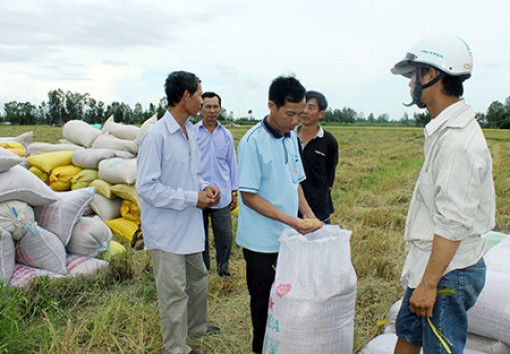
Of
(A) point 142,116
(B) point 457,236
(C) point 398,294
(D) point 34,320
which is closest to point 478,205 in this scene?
(B) point 457,236

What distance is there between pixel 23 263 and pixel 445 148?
295cm

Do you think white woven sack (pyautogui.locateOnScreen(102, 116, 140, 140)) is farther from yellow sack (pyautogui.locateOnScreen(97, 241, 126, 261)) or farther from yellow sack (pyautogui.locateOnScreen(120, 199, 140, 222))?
yellow sack (pyautogui.locateOnScreen(97, 241, 126, 261))

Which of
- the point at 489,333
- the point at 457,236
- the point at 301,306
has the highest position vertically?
the point at 457,236

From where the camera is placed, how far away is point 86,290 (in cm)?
328

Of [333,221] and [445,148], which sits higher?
[445,148]

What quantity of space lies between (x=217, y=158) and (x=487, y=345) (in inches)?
88.4

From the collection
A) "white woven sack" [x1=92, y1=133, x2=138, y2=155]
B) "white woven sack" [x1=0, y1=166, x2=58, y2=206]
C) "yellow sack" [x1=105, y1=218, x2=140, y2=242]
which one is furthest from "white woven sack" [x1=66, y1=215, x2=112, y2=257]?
"white woven sack" [x1=92, y1=133, x2=138, y2=155]

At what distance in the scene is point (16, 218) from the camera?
310 cm

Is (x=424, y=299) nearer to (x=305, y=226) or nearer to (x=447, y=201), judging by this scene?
(x=447, y=201)

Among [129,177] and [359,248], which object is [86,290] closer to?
[129,177]

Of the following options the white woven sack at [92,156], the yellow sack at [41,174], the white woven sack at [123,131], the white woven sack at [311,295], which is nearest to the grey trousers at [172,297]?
the white woven sack at [311,295]

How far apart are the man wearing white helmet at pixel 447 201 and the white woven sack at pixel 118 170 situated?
3420 millimetres

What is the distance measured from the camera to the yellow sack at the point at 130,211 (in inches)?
186

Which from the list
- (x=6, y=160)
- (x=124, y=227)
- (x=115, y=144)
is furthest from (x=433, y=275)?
(x=115, y=144)
